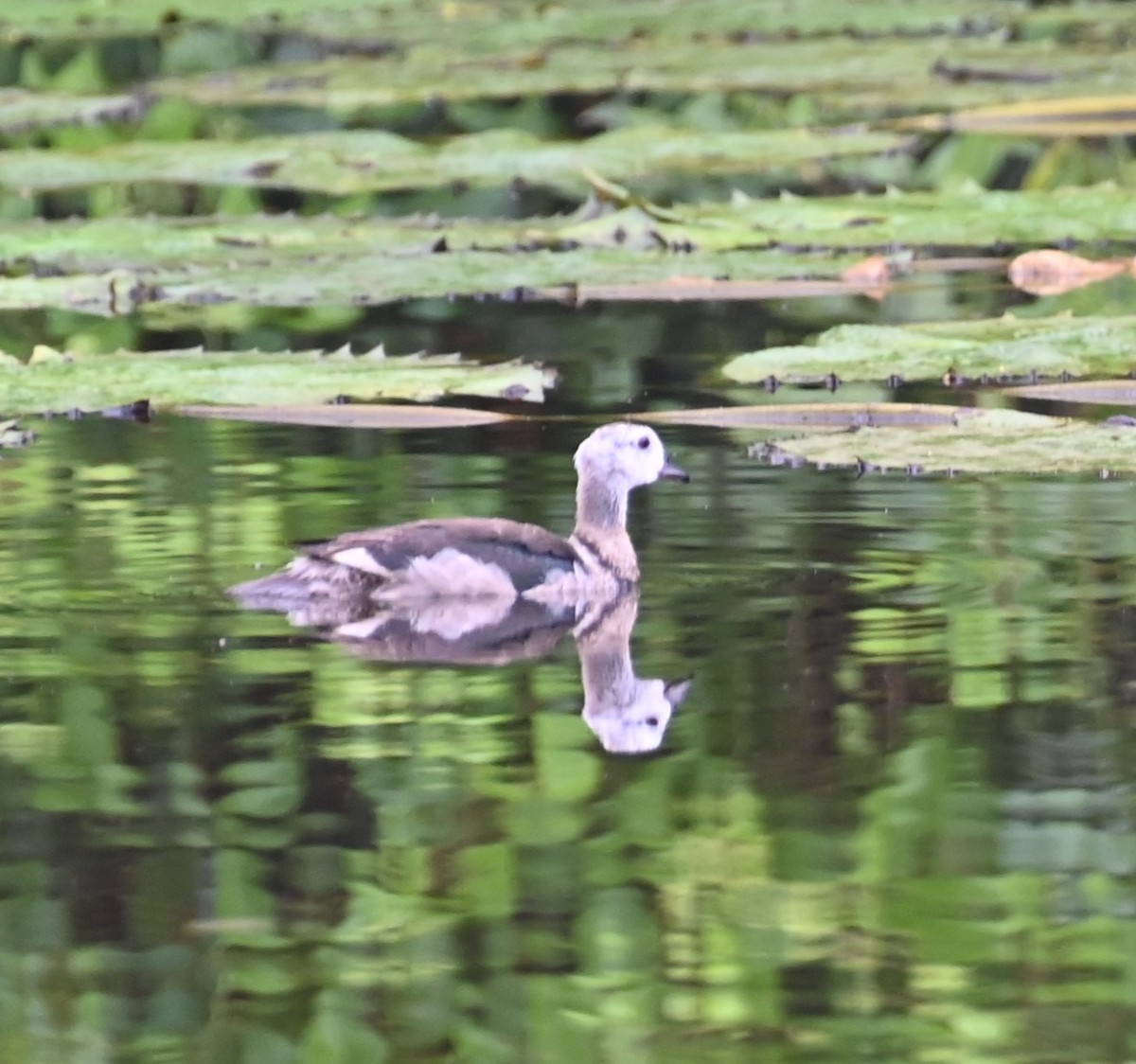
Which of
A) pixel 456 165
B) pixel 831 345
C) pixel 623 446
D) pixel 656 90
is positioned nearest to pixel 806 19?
pixel 656 90

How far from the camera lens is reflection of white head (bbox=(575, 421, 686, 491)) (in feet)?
21.0

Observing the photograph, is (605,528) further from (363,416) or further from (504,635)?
(363,416)

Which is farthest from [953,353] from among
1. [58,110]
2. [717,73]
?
[58,110]

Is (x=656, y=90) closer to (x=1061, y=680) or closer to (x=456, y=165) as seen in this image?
(x=456, y=165)

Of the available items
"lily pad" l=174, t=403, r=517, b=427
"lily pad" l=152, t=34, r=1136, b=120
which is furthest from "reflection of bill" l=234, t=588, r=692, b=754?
"lily pad" l=152, t=34, r=1136, b=120

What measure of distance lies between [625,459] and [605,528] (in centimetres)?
20

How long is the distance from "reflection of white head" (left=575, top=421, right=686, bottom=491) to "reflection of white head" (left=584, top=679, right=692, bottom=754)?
119 centimetres

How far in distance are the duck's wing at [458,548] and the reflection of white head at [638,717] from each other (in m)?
0.72

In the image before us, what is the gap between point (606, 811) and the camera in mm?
4477

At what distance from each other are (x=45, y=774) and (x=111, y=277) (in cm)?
582

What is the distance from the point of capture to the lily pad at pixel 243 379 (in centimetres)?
816

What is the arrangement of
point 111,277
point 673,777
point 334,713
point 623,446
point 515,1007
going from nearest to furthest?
1. point 515,1007
2. point 673,777
3. point 334,713
4. point 623,446
5. point 111,277

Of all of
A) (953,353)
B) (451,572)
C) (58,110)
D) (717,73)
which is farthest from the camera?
(717,73)

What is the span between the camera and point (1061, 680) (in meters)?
5.19
